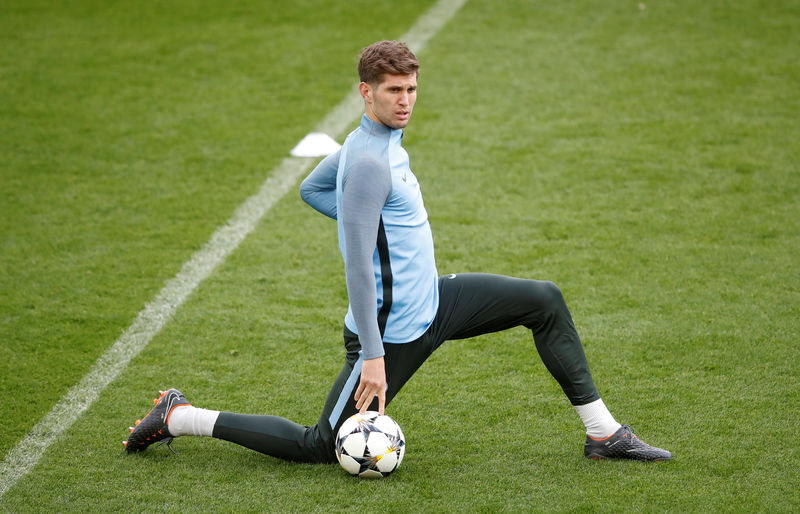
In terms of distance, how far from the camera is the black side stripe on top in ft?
12.0

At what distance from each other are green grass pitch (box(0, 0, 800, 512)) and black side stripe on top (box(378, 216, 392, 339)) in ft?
2.19

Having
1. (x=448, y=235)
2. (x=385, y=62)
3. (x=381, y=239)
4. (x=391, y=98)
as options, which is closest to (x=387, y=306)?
(x=381, y=239)

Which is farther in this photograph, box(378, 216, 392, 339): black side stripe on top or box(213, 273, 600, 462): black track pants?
box(213, 273, 600, 462): black track pants

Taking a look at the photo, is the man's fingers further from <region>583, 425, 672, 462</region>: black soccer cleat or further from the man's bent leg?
<region>583, 425, 672, 462</region>: black soccer cleat

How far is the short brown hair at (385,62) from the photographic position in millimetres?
3479

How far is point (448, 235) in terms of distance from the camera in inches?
255

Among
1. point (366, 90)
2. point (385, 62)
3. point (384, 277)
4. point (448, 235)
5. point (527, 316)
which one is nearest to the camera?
point (385, 62)

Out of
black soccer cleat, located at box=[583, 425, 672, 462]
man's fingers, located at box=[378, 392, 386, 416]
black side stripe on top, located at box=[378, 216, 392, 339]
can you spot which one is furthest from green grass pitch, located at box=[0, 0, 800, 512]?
black side stripe on top, located at box=[378, 216, 392, 339]

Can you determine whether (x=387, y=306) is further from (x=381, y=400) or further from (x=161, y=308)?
(x=161, y=308)

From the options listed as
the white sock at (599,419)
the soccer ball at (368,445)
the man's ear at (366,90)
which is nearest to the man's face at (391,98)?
the man's ear at (366,90)

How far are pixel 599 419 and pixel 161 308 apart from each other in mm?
2749

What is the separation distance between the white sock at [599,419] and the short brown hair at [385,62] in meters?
1.53

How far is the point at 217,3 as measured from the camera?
11.3 meters

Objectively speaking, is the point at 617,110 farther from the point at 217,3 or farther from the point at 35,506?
the point at 35,506
